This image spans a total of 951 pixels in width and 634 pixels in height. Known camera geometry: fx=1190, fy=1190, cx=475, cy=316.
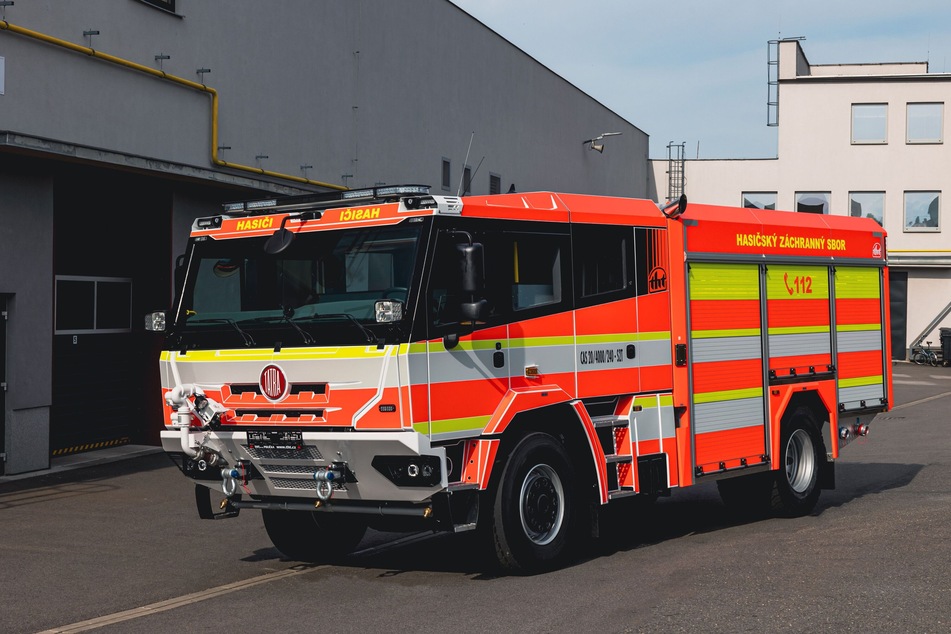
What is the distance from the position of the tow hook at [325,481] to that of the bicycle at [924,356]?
128 feet

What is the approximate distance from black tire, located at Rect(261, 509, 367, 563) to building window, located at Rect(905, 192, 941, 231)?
41.3 metres

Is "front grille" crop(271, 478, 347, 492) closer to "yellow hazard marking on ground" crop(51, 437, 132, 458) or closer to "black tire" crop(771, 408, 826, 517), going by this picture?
"black tire" crop(771, 408, 826, 517)

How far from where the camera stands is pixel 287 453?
8.47 metres

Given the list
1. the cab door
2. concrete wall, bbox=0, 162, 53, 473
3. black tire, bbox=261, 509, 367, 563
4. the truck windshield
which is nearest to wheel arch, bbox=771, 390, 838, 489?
the cab door

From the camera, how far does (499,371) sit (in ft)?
28.5

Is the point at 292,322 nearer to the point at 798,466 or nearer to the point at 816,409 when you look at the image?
the point at 798,466

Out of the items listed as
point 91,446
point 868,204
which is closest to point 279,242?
point 91,446

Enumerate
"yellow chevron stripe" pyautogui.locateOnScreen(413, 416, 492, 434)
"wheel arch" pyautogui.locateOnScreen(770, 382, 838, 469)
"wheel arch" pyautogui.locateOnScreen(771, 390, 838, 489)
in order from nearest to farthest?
1. "yellow chevron stripe" pyautogui.locateOnScreen(413, 416, 492, 434)
2. "wheel arch" pyautogui.locateOnScreen(770, 382, 838, 469)
3. "wheel arch" pyautogui.locateOnScreen(771, 390, 838, 489)

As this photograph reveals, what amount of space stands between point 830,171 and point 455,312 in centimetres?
4205

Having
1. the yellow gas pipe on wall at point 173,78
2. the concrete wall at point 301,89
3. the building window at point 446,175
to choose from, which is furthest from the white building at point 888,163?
the yellow gas pipe on wall at point 173,78

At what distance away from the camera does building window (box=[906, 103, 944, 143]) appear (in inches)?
1838

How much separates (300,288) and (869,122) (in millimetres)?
42722

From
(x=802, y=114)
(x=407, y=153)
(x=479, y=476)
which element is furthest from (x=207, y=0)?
(x=802, y=114)

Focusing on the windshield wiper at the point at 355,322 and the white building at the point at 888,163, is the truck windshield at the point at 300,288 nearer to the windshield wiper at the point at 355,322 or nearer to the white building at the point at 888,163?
the windshield wiper at the point at 355,322
